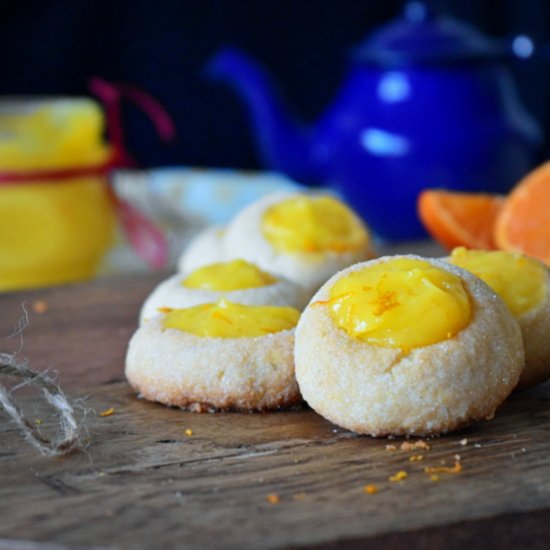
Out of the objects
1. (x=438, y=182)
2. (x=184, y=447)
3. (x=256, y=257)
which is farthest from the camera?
(x=438, y=182)

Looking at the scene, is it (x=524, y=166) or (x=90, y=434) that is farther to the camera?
(x=524, y=166)

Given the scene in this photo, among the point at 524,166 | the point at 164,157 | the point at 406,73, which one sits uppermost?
the point at 406,73

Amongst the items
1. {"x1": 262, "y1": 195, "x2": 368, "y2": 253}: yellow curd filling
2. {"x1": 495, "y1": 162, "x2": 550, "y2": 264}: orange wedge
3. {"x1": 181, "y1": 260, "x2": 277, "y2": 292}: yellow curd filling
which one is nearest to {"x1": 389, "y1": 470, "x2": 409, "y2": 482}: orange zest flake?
{"x1": 181, "y1": 260, "x2": 277, "y2": 292}: yellow curd filling

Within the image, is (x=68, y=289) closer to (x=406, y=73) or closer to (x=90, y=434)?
(x=90, y=434)

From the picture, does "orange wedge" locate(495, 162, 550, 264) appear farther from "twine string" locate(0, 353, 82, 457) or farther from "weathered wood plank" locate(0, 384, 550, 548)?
"twine string" locate(0, 353, 82, 457)

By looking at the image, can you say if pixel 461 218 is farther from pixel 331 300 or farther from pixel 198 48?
pixel 198 48

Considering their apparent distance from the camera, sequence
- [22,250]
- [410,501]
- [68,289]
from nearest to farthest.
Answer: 1. [410,501]
2. [68,289]
3. [22,250]

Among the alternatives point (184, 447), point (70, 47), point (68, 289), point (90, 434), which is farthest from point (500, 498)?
point (70, 47)
